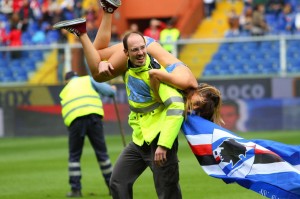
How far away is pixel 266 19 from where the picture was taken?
29.1 m

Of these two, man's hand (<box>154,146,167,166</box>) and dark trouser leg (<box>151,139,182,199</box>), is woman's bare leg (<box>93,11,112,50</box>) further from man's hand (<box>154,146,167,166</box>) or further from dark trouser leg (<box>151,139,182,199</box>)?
man's hand (<box>154,146,167,166</box>)

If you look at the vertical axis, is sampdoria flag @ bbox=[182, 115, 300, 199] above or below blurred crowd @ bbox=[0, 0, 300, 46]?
above

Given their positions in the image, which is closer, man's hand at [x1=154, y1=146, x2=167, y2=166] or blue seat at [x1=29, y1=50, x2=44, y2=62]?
man's hand at [x1=154, y1=146, x2=167, y2=166]

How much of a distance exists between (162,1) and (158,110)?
24164 millimetres

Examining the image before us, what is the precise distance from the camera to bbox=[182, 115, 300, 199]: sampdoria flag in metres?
8.18

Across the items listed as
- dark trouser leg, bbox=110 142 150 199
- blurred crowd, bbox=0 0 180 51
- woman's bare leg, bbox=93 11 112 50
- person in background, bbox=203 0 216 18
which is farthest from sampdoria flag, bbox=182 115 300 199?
person in background, bbox=203 0 216 18

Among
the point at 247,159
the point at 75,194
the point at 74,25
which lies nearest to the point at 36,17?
the point at 75,194

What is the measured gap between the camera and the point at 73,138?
45.1 feet

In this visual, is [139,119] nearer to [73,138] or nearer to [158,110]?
[158,110]

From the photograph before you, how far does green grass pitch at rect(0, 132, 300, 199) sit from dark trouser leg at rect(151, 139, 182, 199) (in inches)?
142

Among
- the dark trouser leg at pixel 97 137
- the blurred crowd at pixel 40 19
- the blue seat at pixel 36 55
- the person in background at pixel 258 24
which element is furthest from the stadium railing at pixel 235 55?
the dark trouser leg at pixel 97 137

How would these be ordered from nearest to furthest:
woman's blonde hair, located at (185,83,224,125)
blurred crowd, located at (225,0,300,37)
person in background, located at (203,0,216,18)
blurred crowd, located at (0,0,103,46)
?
woman's blonde hair, located at (185,83,224,125)
blurred crowd, located at (225,0,300,37)
blurred crowd, located at (0,0,103,46)
person in background, located at (203,0,216,18)

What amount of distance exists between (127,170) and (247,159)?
53.0 inches

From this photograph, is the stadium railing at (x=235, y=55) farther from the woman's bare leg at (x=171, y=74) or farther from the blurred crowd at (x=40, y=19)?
the woman's bare leg at (x=171, y=74)
